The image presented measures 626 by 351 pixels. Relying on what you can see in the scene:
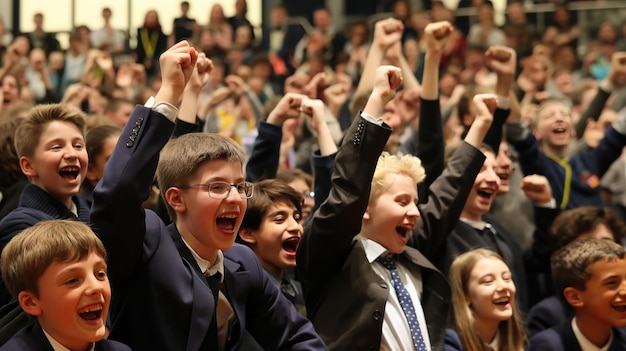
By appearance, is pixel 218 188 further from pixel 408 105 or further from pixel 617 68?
pixel 617 68

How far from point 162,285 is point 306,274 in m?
0.76

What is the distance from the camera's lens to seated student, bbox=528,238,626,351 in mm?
3906

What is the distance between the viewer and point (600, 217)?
4523 millimetres

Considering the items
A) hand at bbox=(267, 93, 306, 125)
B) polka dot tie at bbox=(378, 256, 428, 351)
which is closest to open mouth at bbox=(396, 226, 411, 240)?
polka dot tie at bbox=(378, 256, 428, 351)

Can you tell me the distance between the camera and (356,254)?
3.40 metres

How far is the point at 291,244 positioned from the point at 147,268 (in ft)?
3.46

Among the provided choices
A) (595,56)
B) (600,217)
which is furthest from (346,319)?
(595,56)

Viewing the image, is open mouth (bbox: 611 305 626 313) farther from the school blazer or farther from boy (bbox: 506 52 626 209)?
boy (bbox: 506 52 626 209)

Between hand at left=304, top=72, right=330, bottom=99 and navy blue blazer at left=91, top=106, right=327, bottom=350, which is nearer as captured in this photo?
navy blue blazer at left=91, top=106, right=327, bottom=350

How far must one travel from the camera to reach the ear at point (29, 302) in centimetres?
256

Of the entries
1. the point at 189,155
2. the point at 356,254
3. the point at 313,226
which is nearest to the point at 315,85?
the point at 356,254

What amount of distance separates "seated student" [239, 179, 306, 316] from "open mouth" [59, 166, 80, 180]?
25.2 inches

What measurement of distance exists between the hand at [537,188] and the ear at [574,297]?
0.64m

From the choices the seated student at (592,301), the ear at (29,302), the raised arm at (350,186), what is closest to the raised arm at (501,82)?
the seated student at (592,301)
